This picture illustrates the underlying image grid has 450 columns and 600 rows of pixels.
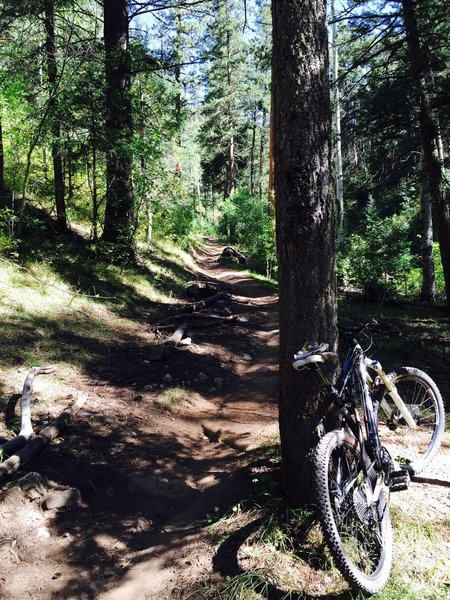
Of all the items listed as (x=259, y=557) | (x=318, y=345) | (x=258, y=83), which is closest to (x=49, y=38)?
(x=318, y=345)

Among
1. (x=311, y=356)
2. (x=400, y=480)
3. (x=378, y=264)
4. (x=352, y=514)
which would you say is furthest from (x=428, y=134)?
(x=352, y=514)

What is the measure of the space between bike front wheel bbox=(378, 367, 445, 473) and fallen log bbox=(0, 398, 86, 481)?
3.43 metres

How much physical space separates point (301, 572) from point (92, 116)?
31.2ft

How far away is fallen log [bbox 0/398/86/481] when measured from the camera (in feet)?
13.5

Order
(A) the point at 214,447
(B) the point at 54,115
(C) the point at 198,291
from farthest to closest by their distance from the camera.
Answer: (C) the point at 198,291, (B) the point at 54,115, (A) the point at 214,447

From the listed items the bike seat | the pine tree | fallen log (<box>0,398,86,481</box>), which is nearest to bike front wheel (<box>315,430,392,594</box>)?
the bike seat

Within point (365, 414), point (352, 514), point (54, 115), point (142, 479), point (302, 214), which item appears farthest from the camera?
point (54, 115)

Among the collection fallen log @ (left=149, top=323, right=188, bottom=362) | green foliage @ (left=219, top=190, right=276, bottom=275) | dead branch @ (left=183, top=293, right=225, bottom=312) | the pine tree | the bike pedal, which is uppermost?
the pine tree

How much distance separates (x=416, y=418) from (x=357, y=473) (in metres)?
1.54

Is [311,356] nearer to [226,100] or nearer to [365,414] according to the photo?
[365,414]

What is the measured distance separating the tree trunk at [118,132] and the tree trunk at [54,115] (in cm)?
112

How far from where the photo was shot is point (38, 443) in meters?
4.54

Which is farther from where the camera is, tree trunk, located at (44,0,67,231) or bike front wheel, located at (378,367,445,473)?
tree trunk, located at (44,0,67,231)

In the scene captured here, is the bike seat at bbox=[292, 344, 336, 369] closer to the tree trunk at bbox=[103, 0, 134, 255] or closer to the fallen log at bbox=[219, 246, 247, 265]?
the tree trunk at bbox=[103, 0, 134, 255]
